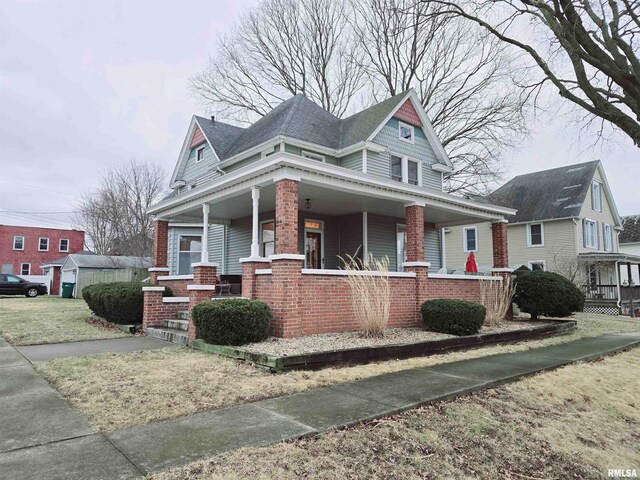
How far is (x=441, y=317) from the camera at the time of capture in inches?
378

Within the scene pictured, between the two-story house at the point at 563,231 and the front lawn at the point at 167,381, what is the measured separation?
19351 mm

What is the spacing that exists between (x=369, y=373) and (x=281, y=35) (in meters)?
25.6

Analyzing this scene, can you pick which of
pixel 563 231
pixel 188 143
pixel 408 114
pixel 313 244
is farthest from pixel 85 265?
pixel 563 231

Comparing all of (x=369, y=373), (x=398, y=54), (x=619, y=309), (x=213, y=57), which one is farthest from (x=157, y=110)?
(x=619, y=309)

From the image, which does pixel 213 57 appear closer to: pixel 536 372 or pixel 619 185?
pixel 536 372

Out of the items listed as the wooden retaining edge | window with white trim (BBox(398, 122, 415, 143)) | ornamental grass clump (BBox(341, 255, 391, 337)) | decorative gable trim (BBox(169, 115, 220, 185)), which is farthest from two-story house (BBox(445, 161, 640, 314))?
ornamental grass clump (BBox(341, 255, 391, 337))

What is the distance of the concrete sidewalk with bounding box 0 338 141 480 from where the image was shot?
2.94m

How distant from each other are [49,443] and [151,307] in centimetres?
711

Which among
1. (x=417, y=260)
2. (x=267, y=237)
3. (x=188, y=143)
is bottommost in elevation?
(x=417, y=260)

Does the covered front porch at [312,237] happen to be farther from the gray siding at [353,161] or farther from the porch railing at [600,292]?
the porch railing at [600,292]

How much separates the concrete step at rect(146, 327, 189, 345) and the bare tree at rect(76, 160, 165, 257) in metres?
24.7

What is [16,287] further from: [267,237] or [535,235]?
[535,235]

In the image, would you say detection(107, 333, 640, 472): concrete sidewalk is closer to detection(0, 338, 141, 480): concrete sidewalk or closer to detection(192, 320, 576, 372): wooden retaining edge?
detection(0, 338, 141, 480): concrete sidewalk

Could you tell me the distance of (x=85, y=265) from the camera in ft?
90.9
